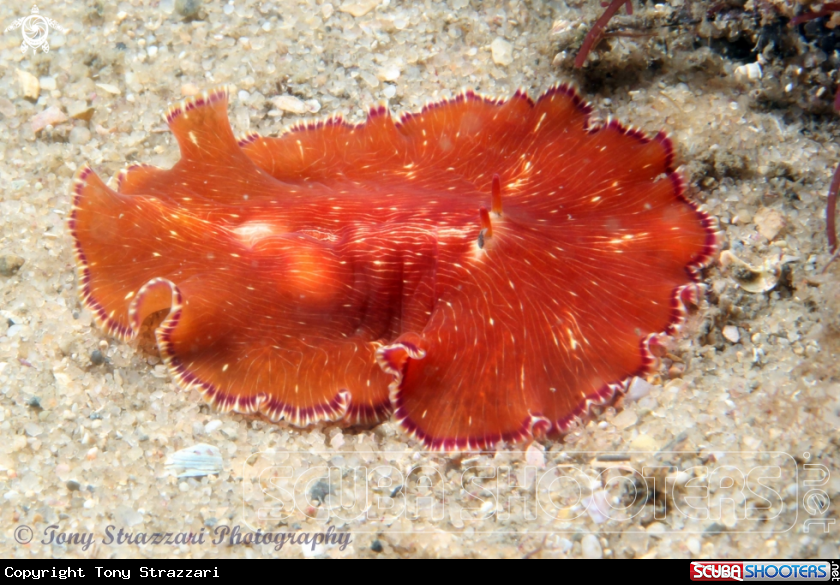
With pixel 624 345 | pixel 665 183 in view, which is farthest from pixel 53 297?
pixel 665 183

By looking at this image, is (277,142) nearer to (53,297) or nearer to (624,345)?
(53,297)

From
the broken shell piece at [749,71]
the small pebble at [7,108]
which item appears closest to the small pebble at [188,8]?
→ the small pebble at [7,108]

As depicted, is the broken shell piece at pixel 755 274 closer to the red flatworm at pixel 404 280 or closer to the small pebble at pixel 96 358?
the red flatworm at pixel 404 280

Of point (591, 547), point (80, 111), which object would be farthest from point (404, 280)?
point (80, 111)

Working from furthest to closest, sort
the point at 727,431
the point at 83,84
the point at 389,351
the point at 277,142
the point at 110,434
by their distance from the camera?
the point at 83,84, the point at 277,142, the point at 110,434, the point at 389,351, the point at 727,431

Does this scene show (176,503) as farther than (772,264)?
No

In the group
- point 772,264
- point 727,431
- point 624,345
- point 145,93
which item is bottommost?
point 727,431

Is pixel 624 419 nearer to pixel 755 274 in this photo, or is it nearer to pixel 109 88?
pixel 755 274
